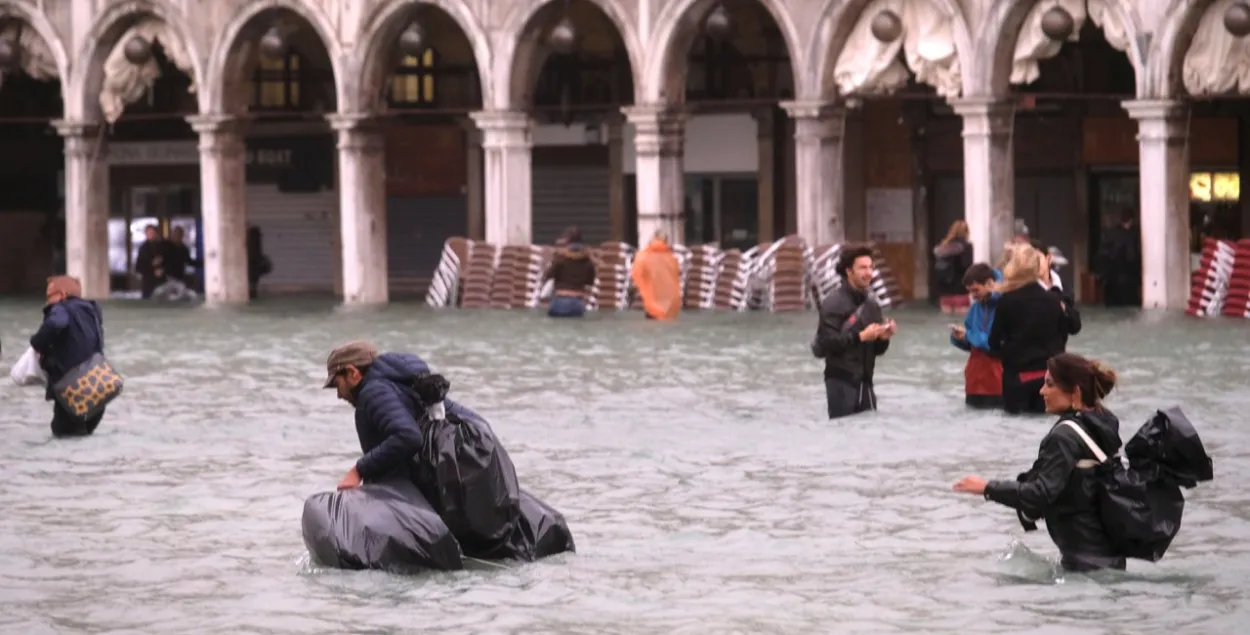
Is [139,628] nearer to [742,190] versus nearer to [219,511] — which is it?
[219,511]

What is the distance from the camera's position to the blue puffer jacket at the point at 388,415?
1099cm

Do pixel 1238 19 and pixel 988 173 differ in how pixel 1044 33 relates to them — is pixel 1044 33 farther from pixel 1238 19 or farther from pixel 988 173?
pixel 1238 19

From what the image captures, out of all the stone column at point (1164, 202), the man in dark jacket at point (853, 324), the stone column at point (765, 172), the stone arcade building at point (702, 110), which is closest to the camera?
the man in dark jacket at point (853, 324)

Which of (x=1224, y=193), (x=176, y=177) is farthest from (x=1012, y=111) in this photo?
(x=176, y=177)

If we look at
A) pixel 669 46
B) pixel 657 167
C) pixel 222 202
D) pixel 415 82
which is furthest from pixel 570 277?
pixel 415 82

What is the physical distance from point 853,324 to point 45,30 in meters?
25.9

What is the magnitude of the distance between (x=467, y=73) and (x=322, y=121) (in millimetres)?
3068

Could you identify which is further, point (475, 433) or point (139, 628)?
point (475, 433)

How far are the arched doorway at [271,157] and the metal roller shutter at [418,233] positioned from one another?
92cm

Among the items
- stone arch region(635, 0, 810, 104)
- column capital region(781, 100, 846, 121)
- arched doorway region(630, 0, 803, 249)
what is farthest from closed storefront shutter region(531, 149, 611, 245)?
column capital region(781, 100, 846, 121)

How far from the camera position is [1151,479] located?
33.4 ft

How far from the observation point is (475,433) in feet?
36.6

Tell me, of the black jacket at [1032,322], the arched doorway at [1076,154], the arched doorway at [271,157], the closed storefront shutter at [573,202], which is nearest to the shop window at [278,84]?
the arched doorway at [271,157]

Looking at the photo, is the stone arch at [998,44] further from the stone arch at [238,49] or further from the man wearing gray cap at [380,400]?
the man wearing gray cap at [380,400]
